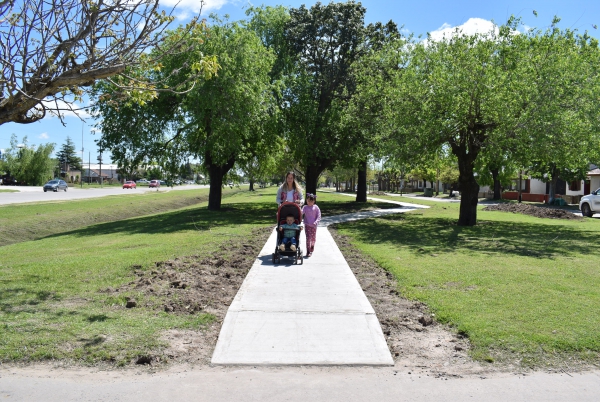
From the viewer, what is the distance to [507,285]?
8.02 metres

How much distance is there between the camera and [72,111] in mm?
8031

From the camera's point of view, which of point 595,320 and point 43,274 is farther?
point 43,274

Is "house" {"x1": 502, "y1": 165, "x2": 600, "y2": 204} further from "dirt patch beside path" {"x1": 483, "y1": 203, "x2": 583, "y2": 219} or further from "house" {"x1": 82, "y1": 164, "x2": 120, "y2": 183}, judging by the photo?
"house" {"x1": 82, "y1": 164, "x2": 120, "y2": 183}

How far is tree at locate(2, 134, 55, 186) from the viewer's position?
233ft

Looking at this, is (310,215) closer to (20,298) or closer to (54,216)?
(20,298)

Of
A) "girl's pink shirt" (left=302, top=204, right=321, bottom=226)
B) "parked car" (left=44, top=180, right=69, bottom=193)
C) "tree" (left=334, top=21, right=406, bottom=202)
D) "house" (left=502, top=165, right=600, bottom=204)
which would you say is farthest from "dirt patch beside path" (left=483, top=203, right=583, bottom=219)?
"parked car" (left=44, top=180, right=69, bottom=193)

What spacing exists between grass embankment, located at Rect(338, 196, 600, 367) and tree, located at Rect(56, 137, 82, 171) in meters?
107

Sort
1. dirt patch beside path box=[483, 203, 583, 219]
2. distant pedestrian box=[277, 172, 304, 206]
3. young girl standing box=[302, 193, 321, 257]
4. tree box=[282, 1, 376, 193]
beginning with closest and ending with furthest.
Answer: distant pedestrian box=[277, 172, 304, 206] → young girl standing box=[302, 193, 321, 257] → dirt patch beside path box=[483, 203, 583, 219] → tree box=[282, 1, 376, 193]

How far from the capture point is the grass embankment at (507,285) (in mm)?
5383

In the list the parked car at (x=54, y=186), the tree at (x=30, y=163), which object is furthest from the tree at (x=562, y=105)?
the tree at (x=30, y=163)

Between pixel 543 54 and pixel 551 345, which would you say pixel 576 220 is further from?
pixel 551 345

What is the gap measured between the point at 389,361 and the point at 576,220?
2160cm

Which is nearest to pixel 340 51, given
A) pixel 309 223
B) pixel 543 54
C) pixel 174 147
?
pixel 174 147

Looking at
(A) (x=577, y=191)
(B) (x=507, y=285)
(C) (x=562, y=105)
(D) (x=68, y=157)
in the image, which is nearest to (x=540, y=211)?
(C) (x=562, y=105)
